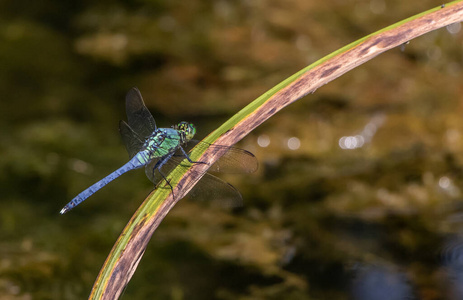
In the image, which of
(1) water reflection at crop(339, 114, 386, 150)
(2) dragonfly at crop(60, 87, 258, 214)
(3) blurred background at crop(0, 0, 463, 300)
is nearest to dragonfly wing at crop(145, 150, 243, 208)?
(2) dragonfly at crop(60, 87, 258, 214)

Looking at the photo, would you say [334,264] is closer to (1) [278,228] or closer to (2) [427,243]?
(1) [278,228]

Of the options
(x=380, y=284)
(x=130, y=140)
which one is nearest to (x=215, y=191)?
(x=130, y=140)

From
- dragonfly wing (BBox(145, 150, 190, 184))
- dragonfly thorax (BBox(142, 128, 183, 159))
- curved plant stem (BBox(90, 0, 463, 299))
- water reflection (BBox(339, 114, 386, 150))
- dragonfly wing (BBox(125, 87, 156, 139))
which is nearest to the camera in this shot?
curved plant stem (BBox(90, 0, 463, 299))

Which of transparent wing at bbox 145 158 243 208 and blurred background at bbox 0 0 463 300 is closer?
transparent wing at bbox 145 158 243 208

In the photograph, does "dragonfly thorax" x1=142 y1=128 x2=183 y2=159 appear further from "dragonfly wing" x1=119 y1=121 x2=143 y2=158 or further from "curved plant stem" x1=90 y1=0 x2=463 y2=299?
"curved plant stem" x1=90 y1=0 x2=463 y2=299

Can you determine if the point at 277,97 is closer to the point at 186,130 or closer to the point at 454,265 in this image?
the point at 186,130
